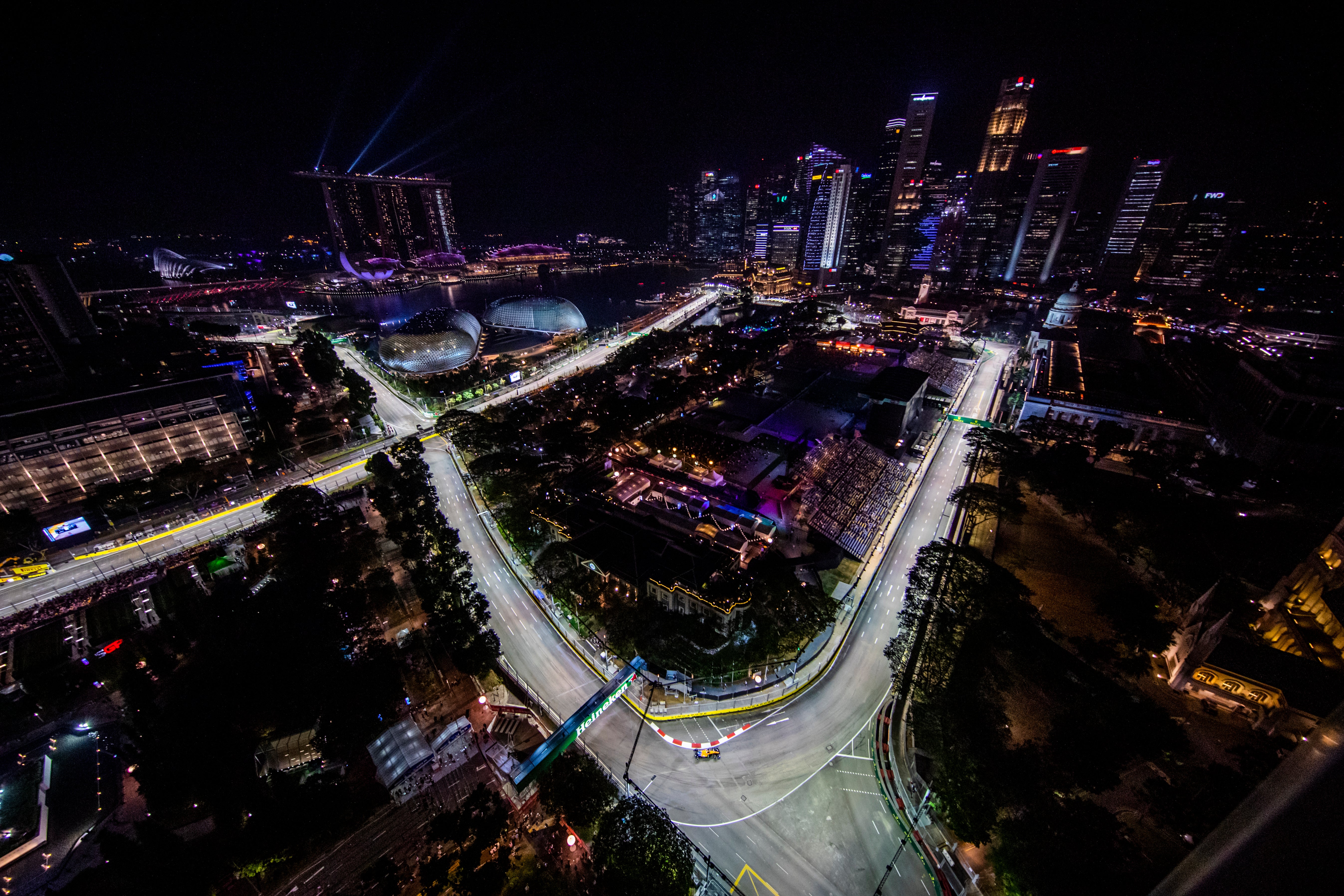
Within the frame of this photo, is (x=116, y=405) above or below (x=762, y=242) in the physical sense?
below

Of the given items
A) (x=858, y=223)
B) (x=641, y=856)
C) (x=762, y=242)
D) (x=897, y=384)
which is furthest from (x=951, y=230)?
(x=641, y=856)

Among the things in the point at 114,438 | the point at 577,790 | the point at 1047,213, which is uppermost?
the point at 1047,213

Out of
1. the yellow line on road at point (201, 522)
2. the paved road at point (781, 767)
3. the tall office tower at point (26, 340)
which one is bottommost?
the paved road at point (781, 767)

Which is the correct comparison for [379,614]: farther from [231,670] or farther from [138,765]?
[138,765]

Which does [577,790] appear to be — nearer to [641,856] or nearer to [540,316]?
[641,856]

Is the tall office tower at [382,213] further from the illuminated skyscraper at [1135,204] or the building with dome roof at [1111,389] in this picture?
the illuminated skyscraper at [1135,204]

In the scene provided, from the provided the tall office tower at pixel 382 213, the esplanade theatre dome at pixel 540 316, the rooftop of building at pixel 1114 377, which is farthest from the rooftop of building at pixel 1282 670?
the tall office tower at pixel 382 213

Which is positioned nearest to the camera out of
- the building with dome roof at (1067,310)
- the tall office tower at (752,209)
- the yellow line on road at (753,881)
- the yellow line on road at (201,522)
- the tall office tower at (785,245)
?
the yellow line on road at (753,881)
